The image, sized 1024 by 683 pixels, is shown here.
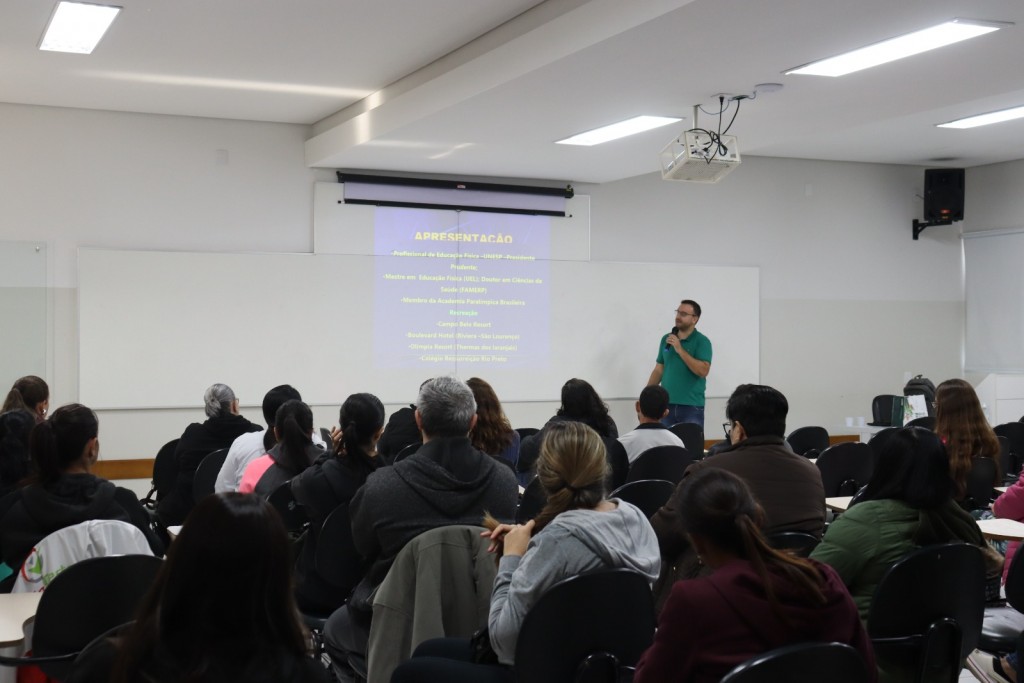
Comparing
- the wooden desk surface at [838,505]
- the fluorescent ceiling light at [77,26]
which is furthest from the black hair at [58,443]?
the wooden desk surface at [838,505]

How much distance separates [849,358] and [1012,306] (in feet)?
5.33

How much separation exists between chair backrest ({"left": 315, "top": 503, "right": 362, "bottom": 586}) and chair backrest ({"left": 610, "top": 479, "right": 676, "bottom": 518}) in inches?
42.6

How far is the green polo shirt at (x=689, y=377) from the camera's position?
8.24 metres

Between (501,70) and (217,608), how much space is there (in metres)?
4.20

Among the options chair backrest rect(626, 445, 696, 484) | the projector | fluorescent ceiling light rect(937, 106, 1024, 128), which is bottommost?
chair backrest rect(626, 445, 696, 484)

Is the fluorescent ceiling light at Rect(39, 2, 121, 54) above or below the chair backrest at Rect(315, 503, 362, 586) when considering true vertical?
above

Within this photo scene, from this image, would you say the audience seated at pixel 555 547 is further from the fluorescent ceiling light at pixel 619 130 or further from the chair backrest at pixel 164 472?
the fluorescent ceiling light at pixel 619 130

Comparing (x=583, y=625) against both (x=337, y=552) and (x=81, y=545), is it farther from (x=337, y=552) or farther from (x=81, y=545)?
(x=81, y=545)

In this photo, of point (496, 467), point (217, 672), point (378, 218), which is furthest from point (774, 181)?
point (217, 672)

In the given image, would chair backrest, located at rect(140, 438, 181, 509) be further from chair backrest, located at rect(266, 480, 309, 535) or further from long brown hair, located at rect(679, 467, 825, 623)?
long brown hair, located at rect(679, 467, 825, 623)

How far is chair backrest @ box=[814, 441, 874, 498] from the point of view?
17.5ft

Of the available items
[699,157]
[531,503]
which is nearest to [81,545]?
[531,503]

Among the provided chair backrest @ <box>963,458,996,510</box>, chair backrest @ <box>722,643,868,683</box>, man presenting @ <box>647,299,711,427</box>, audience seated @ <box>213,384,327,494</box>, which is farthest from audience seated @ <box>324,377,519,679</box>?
man presenting @ <box>647,299,711,427</box>

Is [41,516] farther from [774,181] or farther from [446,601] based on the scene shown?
[774,181]
